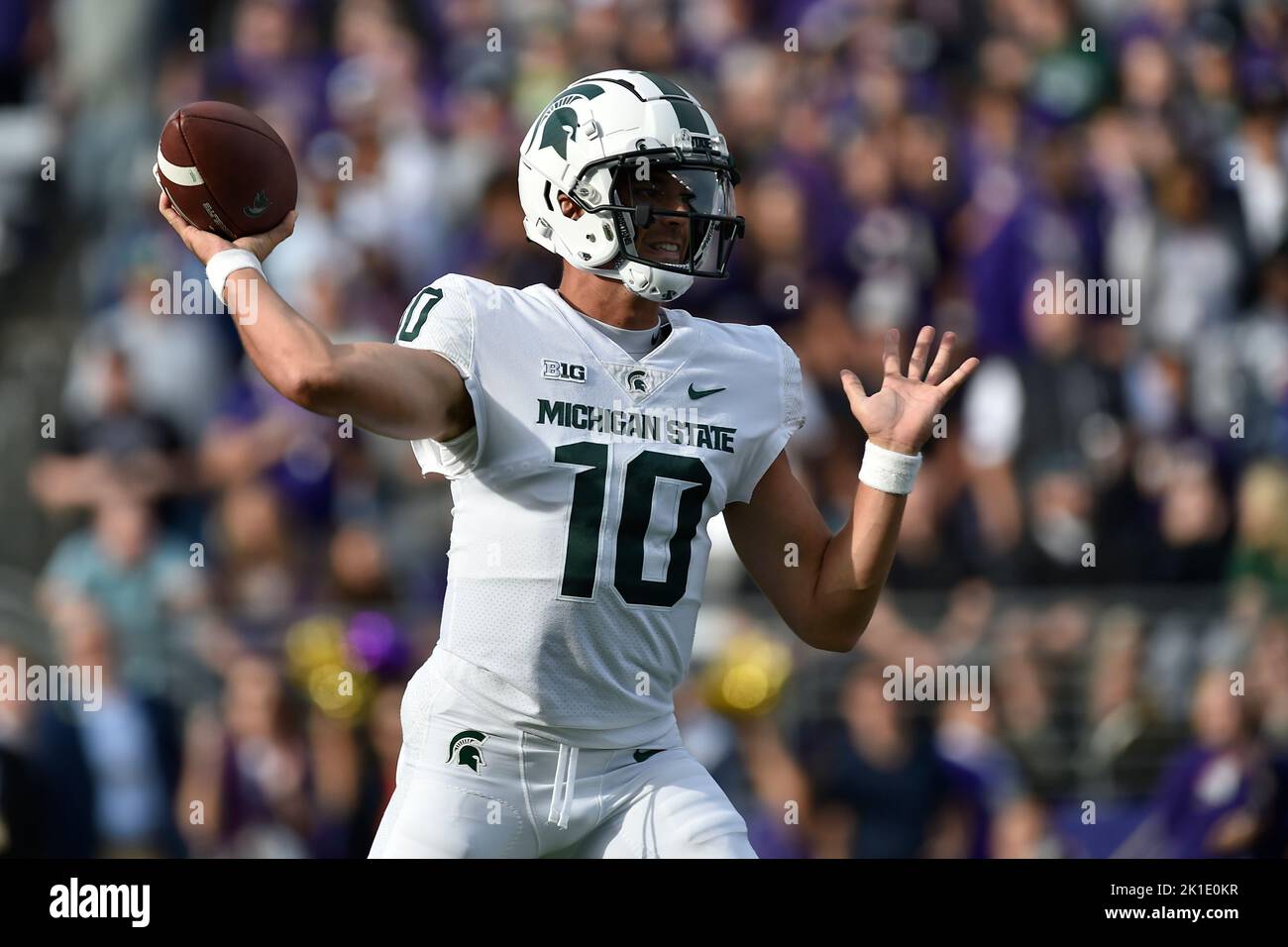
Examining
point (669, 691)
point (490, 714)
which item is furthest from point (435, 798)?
point (669, 691)

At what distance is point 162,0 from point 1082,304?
4541 millimetres

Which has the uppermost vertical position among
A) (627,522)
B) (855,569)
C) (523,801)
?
(627,522)

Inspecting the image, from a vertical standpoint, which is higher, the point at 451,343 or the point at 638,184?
the point at 638,184

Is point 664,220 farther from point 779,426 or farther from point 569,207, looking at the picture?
point 779,426

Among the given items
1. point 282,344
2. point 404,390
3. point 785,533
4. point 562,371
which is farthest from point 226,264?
point 785,533

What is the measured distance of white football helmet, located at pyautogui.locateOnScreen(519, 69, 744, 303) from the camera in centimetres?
386

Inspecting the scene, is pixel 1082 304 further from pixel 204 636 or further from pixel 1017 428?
pixel 204 636

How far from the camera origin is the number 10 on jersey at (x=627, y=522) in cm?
364

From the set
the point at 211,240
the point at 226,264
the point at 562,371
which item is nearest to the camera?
the point at 226,264

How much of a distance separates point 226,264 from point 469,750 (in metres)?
1.04

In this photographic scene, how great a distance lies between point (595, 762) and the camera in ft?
12.1

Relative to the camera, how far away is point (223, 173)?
11.6 feet

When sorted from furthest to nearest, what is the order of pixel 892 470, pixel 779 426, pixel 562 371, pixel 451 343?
pixel 779 426 → pixel 892 470 → pixel 562 371 → pixel 451 343

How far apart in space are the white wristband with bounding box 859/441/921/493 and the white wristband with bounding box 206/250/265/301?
4.30 feet
